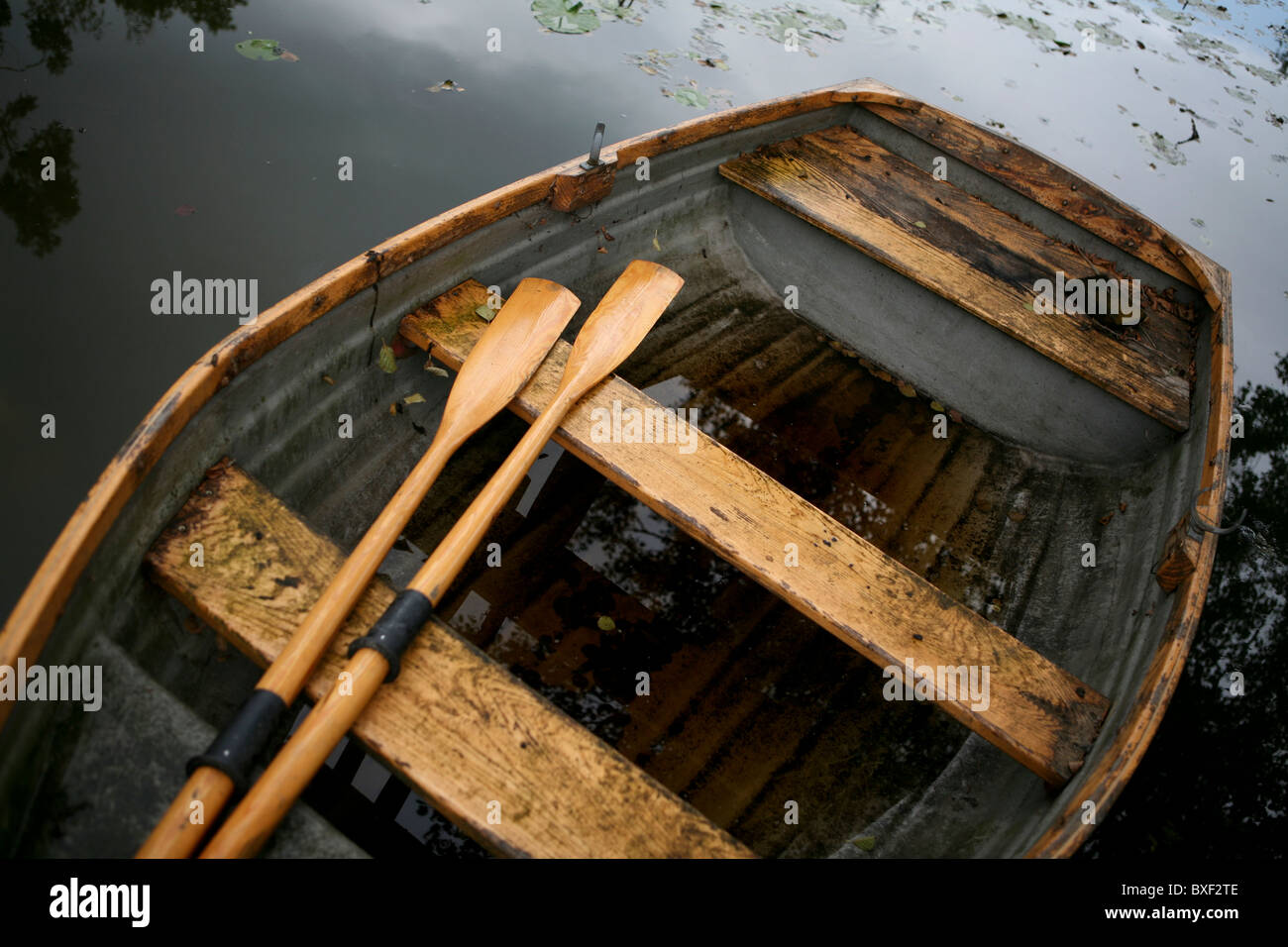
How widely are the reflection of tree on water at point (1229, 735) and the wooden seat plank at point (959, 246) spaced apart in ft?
3.02

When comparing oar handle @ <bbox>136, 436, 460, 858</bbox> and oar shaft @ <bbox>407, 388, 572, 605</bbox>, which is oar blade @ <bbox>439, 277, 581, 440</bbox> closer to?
oar shaft @ <bbox>407, 388, 572, 605</bbox>

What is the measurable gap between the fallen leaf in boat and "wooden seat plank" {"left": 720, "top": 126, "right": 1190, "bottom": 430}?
1825 millimetres

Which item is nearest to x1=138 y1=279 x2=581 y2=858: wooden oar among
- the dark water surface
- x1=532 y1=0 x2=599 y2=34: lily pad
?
the dark water surface

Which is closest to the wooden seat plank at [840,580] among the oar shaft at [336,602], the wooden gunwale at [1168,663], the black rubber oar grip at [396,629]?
the wooden gunwale at [1168,663]

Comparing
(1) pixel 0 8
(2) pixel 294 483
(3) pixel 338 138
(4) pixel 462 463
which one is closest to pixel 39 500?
(2) pixel 294 483

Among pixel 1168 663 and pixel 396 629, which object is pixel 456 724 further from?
pixel 1168 663

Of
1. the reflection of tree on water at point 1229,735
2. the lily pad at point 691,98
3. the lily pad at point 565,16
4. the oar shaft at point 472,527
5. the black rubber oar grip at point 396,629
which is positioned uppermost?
the lily pad at point 565,16

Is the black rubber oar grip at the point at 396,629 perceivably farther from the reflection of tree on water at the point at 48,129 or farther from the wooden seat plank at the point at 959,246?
the reflection of tree on water at the point at 48,129

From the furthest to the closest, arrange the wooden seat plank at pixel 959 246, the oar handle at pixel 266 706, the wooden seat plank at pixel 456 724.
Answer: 1. the wooden seat plank at pixel 959 246
2. the wooden seat plank at pixel 456 724
3. the oar handle at pixel 266 706

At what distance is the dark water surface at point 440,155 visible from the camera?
282 cm

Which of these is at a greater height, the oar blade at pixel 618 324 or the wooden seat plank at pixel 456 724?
the oar blade at pixel 618 324

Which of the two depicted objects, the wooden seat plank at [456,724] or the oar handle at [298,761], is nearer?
the oar handle at [298,761]

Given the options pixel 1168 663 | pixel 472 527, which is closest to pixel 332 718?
pixel 472 527

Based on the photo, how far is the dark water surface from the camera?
2.82 m
